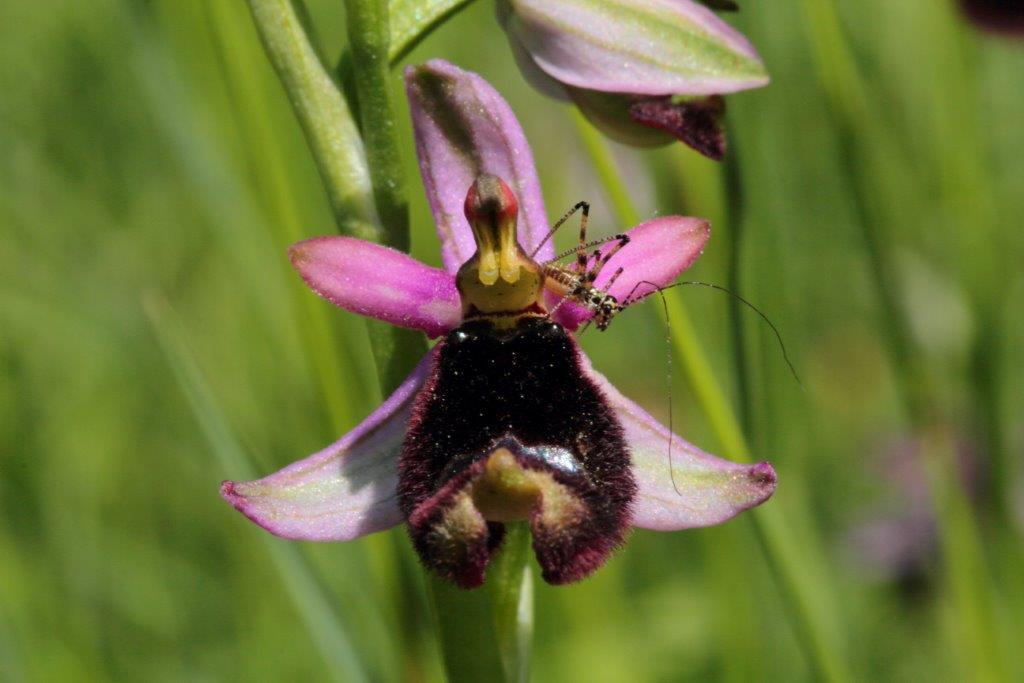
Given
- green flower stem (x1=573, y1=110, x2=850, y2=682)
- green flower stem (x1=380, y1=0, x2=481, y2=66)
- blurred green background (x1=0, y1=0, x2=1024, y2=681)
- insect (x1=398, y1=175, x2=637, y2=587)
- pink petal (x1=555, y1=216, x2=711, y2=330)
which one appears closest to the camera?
insect (x1=398, y1=175, x2=637, y2=587)

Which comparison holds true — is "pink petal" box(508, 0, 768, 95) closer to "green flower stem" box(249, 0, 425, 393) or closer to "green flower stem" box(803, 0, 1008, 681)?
"green flower stem" box(249, 0, 425, 393)

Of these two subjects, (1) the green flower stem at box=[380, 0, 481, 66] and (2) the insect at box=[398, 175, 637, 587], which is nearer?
(2) the insect at box=[398, 175, 637, 587]

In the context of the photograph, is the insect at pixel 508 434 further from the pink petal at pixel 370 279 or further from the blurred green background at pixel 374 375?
the blurred green background at pixel 374 375

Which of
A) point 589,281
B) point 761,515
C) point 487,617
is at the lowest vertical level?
point 761,515

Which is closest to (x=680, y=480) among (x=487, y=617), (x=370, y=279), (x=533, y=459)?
(x=533, y=459)

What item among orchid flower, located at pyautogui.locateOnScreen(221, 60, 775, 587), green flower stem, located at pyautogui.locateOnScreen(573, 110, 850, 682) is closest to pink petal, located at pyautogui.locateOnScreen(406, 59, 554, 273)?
orchid flower, located at pyautogui.locateOnScreen(221, 60, 775, 587)

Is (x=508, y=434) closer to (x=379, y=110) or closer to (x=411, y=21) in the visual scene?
(x=379, y=110)

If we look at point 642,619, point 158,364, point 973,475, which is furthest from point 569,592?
point 158,364
